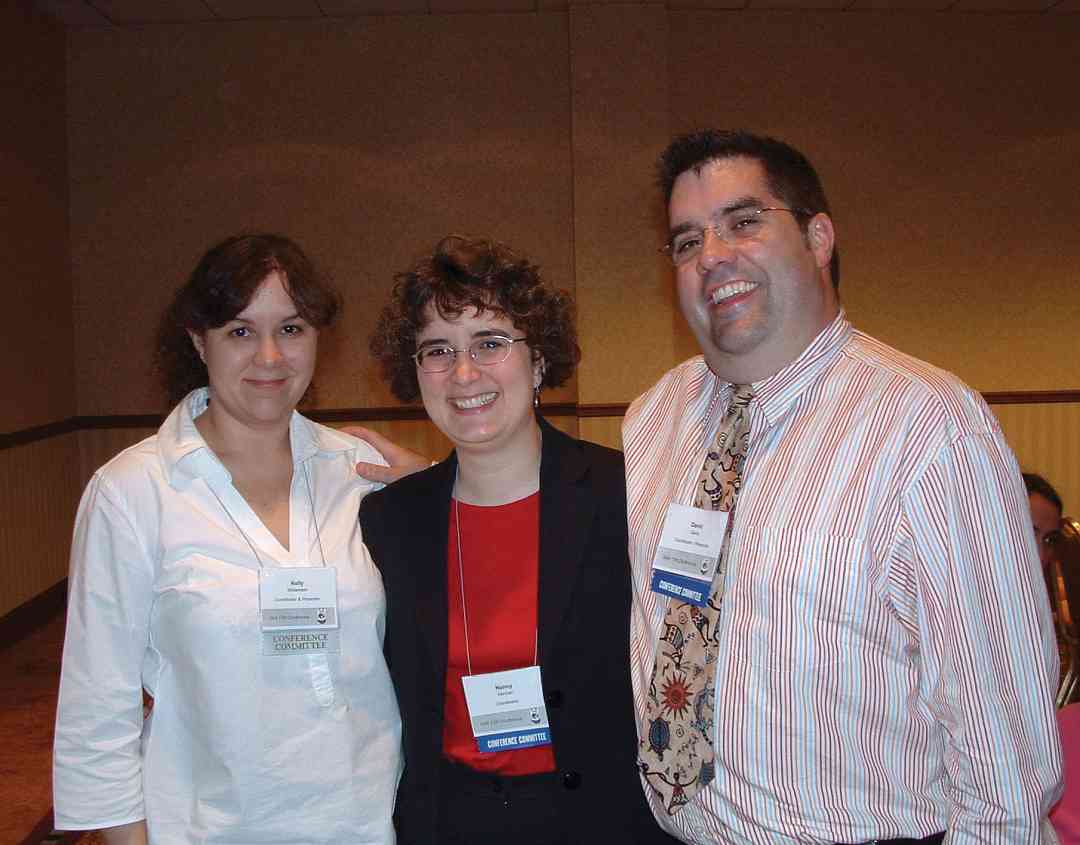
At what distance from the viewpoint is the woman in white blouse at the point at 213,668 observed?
5.40ft

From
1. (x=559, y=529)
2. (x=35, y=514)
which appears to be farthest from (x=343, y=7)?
(x=559, y=529)

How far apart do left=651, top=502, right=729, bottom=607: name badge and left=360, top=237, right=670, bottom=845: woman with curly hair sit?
19 cm

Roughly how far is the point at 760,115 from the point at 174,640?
18.9 feet

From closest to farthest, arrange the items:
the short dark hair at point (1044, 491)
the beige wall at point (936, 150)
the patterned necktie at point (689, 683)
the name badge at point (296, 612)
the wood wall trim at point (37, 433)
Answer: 1. the patterned necktie at point (689, 683)
2. the name badge at point (296, 612)
3. the short dark hair at point (1044, 491)
4. the wood wall trim at point (37, 433)
5. the beige wall at point (936, 150)

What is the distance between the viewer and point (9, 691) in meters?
4.48

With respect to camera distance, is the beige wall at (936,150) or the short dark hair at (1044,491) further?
the beige wall at (936,150)

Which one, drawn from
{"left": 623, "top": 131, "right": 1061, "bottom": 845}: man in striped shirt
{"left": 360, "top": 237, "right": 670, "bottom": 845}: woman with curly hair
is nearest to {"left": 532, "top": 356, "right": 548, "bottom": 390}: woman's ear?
{"left": 360, "top": 237, "right": 670, "bottom": 845}: woman with curly hair

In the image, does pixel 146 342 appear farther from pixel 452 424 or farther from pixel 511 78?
pixel 452 424

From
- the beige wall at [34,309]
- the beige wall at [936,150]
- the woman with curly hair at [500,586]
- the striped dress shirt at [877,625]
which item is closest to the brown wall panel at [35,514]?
the beige wall at [34,309]

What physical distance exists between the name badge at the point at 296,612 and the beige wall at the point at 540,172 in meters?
4.41

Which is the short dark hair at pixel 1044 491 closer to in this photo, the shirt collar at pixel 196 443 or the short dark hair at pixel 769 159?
the short dark hair at pixel 769 159

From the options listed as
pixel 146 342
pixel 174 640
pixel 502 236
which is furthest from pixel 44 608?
pixel 174 640

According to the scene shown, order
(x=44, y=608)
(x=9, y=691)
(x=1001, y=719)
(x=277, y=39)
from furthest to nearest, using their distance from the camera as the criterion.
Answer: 1. (x=277, y=39)
2. (x=44, y=608)
3. (x=9, y=691)
4. (x=1001, y=719)

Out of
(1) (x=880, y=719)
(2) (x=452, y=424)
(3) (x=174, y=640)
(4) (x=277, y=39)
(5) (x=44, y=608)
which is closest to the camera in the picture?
(1) (x=880, y=719)
